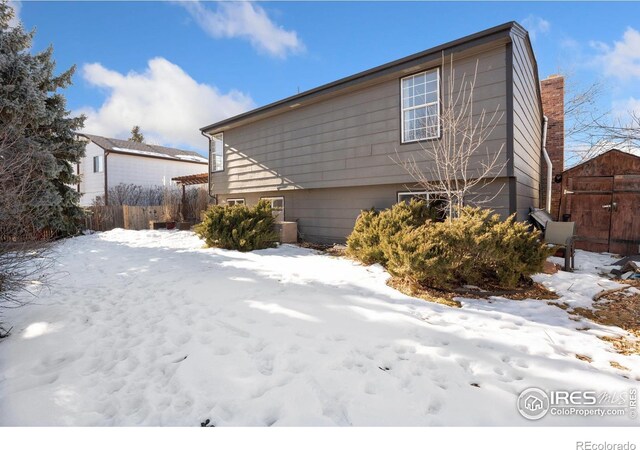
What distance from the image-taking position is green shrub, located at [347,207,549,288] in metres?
4.36

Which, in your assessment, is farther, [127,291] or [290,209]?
[290,209]

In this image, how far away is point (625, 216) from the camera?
7789 millimetres

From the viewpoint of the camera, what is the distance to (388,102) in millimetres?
7961

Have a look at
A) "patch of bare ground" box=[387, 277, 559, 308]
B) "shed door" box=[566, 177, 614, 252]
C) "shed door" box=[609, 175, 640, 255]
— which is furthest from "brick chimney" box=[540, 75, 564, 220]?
"patch of bare ground" box=[387, 277, 559, 308]

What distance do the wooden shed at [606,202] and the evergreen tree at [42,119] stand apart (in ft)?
42.4

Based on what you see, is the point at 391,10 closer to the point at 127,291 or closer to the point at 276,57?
the point at 276,57

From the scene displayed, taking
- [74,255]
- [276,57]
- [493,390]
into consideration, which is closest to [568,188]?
[493,390]

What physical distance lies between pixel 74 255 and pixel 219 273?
4887 mm

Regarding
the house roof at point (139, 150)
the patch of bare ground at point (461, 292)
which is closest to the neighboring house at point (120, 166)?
the house roof at point (139, 150)

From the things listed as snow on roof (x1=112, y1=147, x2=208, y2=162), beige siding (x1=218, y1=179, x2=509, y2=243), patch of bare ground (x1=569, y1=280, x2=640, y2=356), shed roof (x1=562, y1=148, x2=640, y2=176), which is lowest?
patch of bare ground (x1=569, y1=280, x2=640, y2=356)

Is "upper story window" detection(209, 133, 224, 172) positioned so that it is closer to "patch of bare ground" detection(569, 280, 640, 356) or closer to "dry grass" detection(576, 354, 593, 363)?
"patch of bare ground" detection(569, 280, 640, 356)

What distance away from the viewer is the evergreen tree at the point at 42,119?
8.15 meters

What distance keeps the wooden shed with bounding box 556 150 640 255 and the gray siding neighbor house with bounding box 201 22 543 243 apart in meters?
0.98

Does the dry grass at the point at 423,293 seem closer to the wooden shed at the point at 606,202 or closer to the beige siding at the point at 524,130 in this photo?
the beige siding at the point at 524,130
